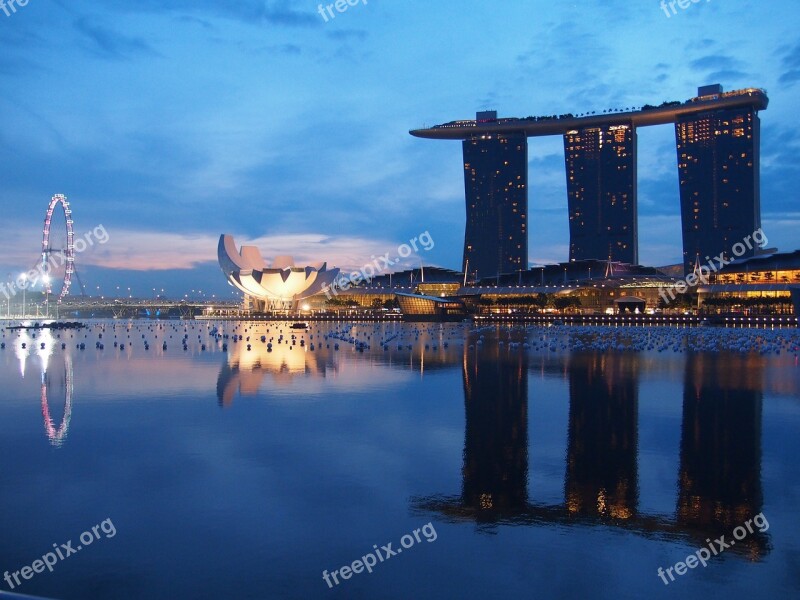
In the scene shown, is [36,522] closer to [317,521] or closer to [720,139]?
[317,521]

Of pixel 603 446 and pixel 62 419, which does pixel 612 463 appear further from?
pixel 62 419

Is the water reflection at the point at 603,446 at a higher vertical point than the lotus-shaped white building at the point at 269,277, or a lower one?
lower

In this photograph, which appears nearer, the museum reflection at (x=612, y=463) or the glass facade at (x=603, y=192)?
the museum reflection at (x=612, y=463)

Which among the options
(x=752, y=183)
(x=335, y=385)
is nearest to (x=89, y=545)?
(x=335, y=385)

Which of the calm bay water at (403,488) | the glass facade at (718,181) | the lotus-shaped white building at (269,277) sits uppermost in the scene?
the glass facade at (718,181)

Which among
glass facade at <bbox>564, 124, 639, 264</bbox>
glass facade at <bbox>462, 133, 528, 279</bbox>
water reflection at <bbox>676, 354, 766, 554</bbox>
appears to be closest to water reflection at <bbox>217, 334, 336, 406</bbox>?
water reflection at <bbox>676, 354, 766, 554</bbox>

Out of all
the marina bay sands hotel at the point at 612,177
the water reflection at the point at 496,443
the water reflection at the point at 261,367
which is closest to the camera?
the water reflection at the point at 496,443

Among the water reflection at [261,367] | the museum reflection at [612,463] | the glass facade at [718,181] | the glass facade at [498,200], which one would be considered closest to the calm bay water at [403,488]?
the museum reflection at [612,463]

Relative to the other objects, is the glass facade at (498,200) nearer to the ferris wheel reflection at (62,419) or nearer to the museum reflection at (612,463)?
the ferris wheel reflection at (62,419)
